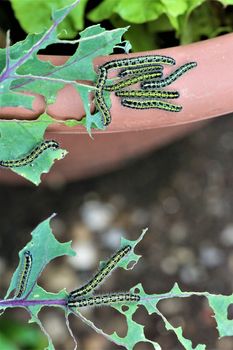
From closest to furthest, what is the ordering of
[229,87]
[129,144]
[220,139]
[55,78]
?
1. [55,78]
2. [229,87]
3. [129,144]
4. [220,139]

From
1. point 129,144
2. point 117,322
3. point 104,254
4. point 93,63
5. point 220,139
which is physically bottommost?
point 117,322

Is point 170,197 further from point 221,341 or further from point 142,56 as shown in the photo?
point 142,56

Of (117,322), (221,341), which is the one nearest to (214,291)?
(221,341)

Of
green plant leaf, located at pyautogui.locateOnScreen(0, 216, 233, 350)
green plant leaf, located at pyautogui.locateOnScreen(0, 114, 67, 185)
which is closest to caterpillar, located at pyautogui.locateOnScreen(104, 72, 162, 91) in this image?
green plant leaf, located at pyautogui.locateOnScreen(0, 114, 67, 185)

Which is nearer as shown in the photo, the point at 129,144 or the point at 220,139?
the point at 129,144

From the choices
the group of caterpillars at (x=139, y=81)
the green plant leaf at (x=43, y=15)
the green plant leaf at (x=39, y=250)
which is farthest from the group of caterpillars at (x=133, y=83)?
the green plant leaf at (x=43, y=15)

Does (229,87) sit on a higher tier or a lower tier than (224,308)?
higher

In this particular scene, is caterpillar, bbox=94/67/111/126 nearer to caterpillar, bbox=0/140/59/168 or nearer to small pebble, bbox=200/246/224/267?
caterpillar, bbox=0/140/59/168
